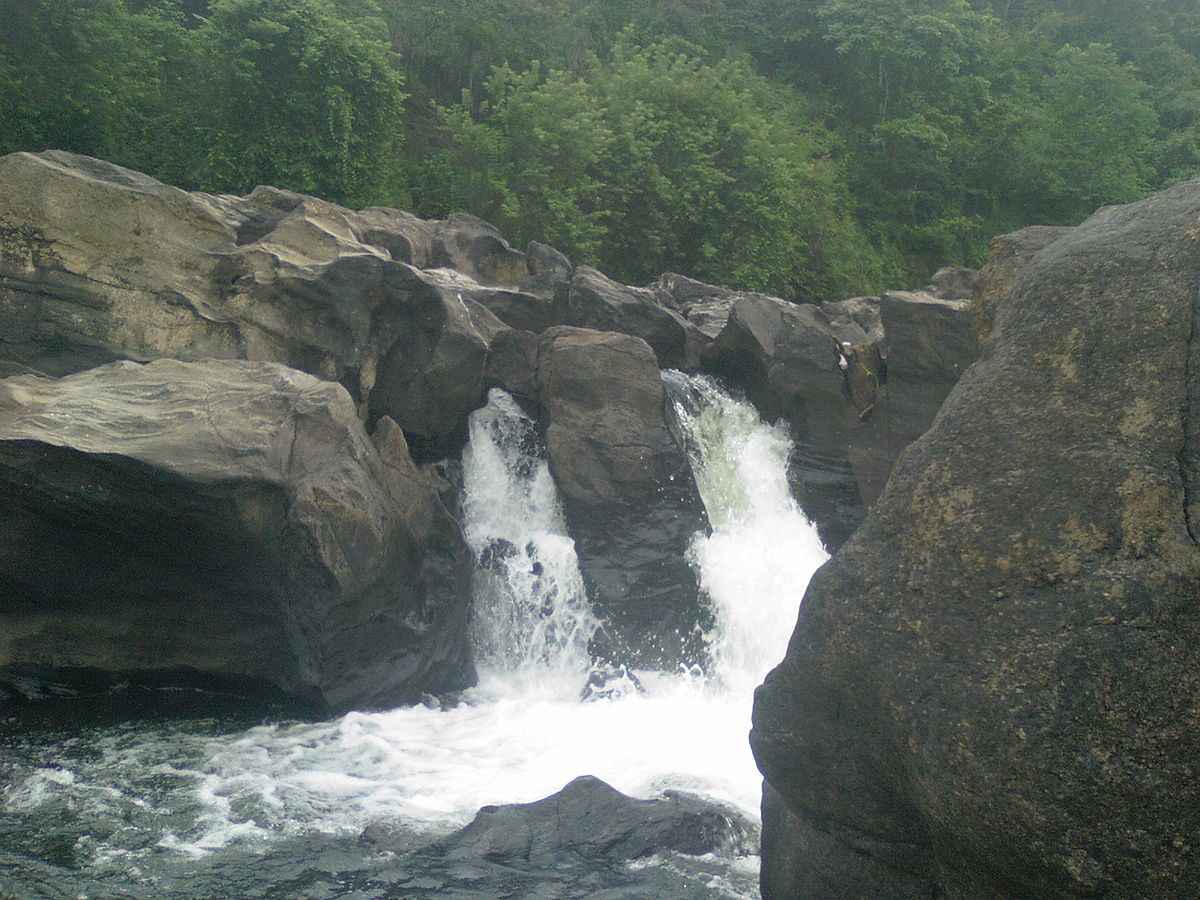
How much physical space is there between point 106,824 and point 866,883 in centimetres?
500

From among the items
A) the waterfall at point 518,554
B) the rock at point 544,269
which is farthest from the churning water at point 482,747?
the rock at point 544,269

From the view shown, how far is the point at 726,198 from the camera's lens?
81.8ft

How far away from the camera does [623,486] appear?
40.8 feet

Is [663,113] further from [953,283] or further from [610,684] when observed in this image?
[610,684]

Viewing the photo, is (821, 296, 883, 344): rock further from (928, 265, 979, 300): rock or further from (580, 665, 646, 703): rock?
→ (580, 665, 646, 703): rock

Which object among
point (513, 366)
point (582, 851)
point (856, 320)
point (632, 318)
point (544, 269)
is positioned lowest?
point (582, 851)

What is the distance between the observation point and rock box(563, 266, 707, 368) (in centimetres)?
1455

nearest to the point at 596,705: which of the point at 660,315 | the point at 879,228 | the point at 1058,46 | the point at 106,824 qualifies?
the point at 106,824

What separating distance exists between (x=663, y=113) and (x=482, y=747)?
58.8 feet

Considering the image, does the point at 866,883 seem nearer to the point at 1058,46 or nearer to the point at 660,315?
the point at 660,315

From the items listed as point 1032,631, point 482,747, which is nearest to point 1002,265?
point 1032,631

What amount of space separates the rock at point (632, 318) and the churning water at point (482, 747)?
23.9 inches

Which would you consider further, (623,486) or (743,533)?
(743,533)

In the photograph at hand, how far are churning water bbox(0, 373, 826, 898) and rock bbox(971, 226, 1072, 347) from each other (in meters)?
3.35
